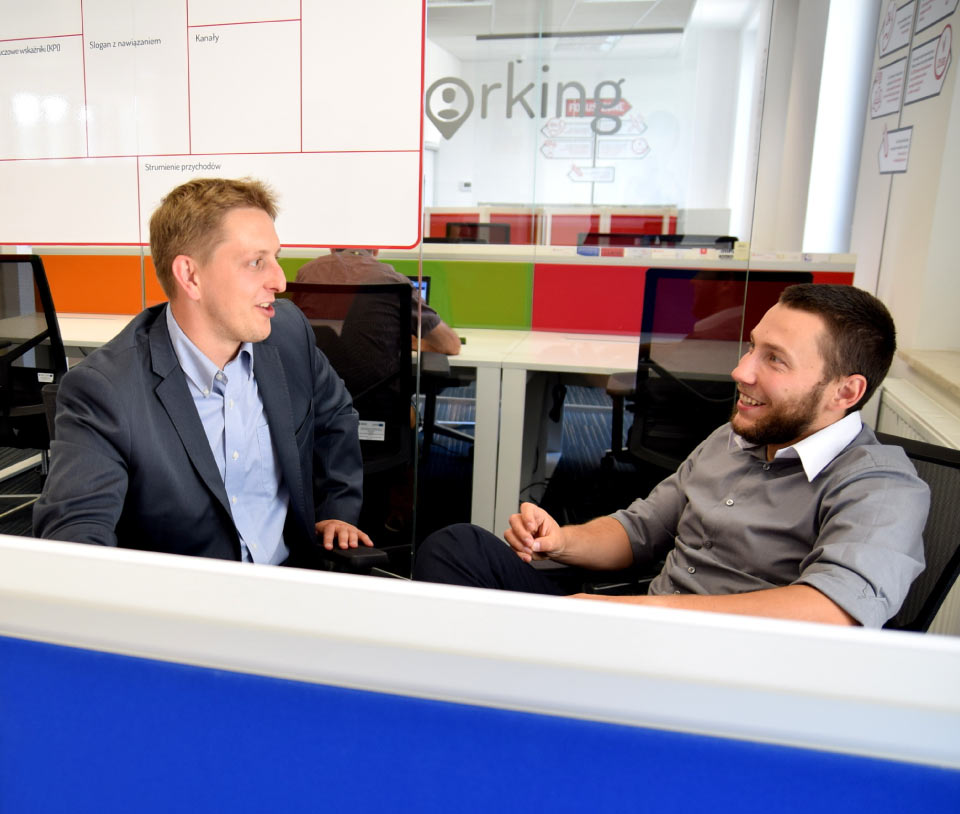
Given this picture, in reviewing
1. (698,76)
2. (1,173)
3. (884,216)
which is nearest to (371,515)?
(1,173)

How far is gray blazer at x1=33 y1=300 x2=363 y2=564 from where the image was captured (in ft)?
4.17

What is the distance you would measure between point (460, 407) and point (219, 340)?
3.37 metres

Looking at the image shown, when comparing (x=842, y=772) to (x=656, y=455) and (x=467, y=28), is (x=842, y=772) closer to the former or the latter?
(x=656, y=455)

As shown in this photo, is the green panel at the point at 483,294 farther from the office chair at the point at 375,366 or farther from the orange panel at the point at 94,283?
the orange panel at the point at 94,283

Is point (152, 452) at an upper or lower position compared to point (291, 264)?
lower

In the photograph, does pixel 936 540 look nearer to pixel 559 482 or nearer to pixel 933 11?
pixel 559 482

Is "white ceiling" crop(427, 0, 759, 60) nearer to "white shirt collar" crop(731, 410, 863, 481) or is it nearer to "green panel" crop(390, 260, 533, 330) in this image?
"green panel" crop(390, 260, 533, 330)

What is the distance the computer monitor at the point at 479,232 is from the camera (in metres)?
5.32

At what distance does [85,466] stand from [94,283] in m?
1.23

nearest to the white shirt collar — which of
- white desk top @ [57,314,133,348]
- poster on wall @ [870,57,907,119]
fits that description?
white desk top @ [57,314,133,348]

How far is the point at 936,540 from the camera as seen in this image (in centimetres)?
127

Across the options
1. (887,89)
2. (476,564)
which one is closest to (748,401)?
(476,564)

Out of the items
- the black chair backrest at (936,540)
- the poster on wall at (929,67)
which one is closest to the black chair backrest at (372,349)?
the black chair backrest at (936,540)

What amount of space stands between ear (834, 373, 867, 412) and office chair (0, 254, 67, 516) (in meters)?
2.15
